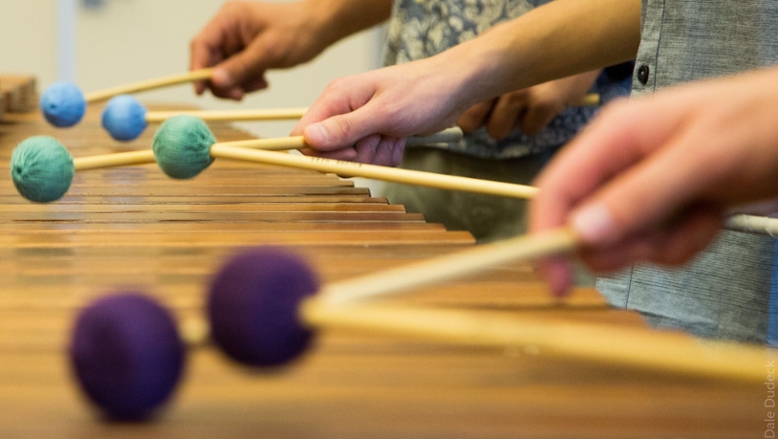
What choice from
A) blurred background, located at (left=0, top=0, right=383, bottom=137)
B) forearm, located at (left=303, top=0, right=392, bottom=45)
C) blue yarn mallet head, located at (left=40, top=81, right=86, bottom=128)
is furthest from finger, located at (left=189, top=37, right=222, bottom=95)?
blurred background, located at (left=0, top=0, right=383, bottom=137)

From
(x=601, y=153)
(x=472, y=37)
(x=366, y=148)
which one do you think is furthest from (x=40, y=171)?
(x=472, y=37)

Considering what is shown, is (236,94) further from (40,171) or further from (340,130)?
(40,171)

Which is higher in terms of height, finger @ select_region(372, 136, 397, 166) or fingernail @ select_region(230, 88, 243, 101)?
finger @ select_region(372, 136, 397, 166)

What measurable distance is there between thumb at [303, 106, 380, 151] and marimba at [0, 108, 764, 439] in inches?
9.5

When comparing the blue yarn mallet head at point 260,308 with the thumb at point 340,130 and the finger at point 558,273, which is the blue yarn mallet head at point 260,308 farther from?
the thumb at point 340,130

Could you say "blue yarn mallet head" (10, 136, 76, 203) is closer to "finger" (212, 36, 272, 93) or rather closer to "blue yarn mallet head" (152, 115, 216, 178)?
"blue yarn mallet head" (152, 115, 216, 178)

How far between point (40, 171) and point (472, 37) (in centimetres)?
98

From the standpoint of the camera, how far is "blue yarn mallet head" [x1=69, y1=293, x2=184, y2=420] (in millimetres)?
532

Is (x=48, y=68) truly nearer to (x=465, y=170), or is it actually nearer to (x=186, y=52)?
(x=186, y=52)

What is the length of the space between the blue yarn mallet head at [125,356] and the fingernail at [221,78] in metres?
1.56

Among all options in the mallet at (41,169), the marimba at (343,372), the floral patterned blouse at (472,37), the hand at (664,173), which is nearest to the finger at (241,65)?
the floral patterned blouse at (472,37)

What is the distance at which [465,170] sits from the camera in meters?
1.91

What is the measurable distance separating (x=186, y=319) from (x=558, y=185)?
1.01 ft

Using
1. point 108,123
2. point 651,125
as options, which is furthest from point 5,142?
point 651,125
